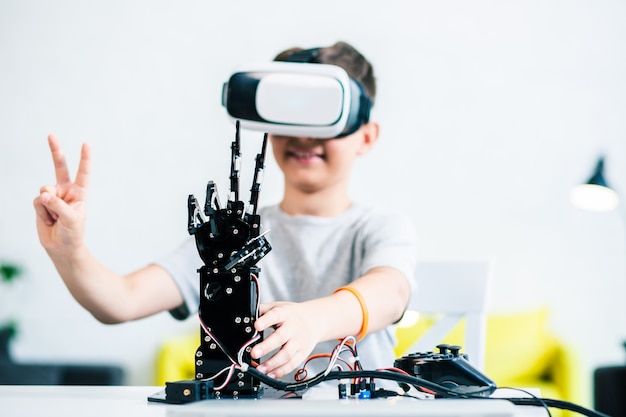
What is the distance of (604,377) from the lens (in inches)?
87.5

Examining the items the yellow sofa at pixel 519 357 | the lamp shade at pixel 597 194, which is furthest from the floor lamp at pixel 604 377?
the yellow sofa at pixel 519 357

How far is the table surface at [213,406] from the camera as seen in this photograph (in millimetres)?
448

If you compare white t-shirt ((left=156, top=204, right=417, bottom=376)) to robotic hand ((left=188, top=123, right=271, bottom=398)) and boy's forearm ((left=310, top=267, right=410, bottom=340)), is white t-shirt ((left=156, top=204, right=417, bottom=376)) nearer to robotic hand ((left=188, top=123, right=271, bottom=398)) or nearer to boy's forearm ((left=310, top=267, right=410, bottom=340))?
boy's forearm ((left=310, top=267, right=410, bottom=340))

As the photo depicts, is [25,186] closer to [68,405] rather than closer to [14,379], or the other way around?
[14,379]

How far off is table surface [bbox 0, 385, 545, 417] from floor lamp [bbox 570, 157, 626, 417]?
170cm

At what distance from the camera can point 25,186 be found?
3064mm

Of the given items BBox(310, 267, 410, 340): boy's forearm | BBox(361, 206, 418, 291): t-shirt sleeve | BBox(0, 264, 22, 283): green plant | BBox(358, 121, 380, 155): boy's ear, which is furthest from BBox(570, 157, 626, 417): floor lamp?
BBox(0, 264, 22, 283): green plant

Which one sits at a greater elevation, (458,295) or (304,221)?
(304,221)

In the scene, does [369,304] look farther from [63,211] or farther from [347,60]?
[347,60]

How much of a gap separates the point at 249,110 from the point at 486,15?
8.72 feet

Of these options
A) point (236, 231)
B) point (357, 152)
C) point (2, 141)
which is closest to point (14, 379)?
point (2, 141)

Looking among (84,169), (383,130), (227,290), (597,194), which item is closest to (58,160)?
(84,169)

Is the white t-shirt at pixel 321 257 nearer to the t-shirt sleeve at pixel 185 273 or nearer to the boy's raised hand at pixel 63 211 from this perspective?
the t-shirt sleeve at pixel 185 273

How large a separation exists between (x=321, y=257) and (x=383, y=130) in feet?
6.16
